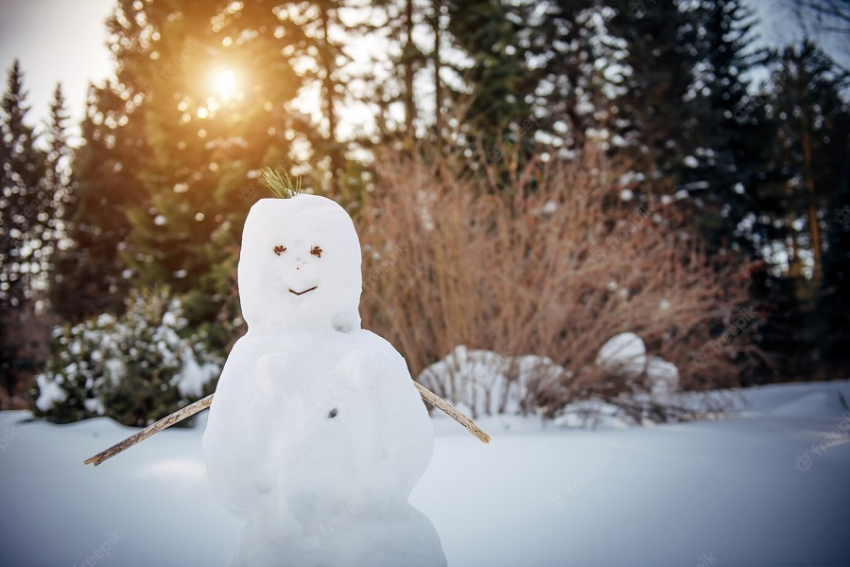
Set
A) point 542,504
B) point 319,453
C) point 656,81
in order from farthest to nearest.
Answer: point 656,81, point 542,504, point 319,453

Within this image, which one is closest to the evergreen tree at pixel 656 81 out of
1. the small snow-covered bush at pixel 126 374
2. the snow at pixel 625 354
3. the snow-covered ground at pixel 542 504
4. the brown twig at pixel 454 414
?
the snow at pixel 625 354

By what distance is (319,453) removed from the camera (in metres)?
1.84

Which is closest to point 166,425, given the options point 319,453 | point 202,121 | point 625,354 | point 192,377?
point 319,453

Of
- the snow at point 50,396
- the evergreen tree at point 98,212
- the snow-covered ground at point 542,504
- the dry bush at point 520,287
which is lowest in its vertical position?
the snow-covered ground at point 542,504

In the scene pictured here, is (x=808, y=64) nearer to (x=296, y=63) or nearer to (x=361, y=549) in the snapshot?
(x=296, y=63)

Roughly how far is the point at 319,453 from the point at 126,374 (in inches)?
204

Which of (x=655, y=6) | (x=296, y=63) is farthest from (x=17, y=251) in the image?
(x=655, y=6)

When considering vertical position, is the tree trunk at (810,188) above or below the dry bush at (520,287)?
above

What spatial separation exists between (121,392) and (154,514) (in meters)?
3.30

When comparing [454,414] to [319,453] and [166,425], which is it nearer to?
[319,453]

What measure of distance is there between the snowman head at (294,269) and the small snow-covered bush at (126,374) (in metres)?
4.53

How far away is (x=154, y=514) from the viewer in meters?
3.22

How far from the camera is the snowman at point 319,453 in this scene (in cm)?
186

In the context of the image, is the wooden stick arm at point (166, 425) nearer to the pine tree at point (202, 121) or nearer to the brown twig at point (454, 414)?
the brown twig at point (454, 414)
